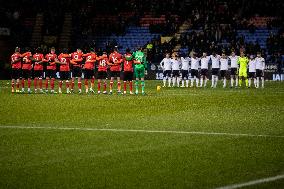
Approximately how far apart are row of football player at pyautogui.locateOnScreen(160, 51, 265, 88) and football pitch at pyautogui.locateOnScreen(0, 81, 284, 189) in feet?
64.4

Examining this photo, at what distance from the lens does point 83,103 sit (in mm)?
25312

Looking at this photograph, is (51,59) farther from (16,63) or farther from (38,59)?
(16,63)

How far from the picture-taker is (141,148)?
1260 cm

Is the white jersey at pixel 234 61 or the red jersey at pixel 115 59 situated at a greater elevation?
the red jersey at pixel 115 59

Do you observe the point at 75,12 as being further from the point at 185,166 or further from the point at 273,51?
the point at 185,166

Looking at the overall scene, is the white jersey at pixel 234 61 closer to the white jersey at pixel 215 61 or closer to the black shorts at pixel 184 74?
the white jersey at pixel 215 61

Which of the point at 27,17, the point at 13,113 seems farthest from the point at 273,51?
the point at 13,113

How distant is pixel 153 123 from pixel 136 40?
135 feet

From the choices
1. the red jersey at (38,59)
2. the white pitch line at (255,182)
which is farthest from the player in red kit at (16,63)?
the white pitch line at (255,182)

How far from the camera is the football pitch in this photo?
941 cm

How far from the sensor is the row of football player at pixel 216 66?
41625 mm

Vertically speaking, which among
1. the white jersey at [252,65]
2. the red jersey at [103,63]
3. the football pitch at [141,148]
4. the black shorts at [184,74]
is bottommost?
the football pitch at [141,148]

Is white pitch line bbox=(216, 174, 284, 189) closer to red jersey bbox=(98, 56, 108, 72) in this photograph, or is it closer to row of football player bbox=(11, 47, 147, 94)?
row of football player bbox=(11, 47, 147, 94)

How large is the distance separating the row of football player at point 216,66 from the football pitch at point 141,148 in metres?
19.6
